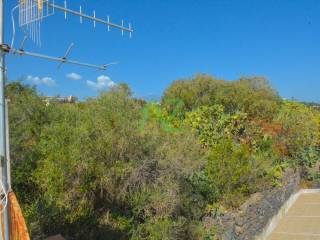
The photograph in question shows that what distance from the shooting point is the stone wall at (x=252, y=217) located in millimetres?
8930

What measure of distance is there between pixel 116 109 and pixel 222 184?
3.75 metres

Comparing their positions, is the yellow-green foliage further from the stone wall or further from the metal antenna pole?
the metal antenna pole

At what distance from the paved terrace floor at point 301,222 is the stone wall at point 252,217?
16.3 inches

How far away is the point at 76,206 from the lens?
696cm

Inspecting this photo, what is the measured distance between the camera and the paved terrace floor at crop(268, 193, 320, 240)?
982 centimetres

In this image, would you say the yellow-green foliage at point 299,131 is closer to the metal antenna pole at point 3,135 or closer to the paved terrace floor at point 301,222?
the paved terrace floor at point 301,222

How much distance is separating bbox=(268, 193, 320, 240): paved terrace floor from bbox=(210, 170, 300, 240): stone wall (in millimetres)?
415

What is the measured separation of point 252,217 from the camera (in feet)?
31.3

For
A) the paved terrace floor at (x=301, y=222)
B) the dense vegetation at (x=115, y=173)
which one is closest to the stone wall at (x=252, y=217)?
the dense vegetation at (x=115, y=173)

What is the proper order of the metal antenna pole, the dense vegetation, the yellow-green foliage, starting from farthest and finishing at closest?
the yellow-green foliage, the dense vegetation, the metal antenna pole

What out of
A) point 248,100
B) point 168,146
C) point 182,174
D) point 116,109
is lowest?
point 182,174

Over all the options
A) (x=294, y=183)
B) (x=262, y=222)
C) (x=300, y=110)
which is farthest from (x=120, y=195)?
(x=300, y=110)

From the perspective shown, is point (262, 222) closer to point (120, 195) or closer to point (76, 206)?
point (120, 195)

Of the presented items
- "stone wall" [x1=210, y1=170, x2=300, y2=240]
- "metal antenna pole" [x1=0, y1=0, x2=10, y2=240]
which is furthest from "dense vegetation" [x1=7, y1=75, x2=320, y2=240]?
"metal antenna pole" [x1=0, y1=0, x2=10, y2=240]
